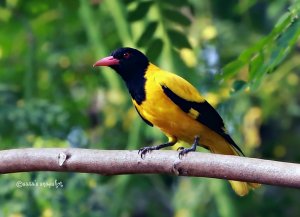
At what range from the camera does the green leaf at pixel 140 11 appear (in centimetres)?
437


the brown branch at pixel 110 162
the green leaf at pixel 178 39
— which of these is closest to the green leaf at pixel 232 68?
the green leaf at pixel 178 39

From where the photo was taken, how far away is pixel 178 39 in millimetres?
4383

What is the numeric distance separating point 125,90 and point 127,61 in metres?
1.11

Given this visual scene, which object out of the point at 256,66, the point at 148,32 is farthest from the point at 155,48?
the point at 256,66

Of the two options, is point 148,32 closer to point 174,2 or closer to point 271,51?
point 174,2

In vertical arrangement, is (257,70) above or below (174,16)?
below

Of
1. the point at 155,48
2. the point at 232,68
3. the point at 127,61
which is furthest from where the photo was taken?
the point at 127,61

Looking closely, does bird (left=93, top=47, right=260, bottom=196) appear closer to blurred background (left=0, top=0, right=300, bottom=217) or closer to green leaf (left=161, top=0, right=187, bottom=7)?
blurred background (left=0, top=0, right=300, bottom=217)

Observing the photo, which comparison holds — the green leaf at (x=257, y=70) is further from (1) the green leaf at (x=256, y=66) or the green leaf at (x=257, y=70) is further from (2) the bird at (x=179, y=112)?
(2) the bird at (x=179, y=112)

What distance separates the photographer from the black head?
448 centimetres

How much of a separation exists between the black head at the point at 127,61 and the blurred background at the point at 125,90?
0.09 meters

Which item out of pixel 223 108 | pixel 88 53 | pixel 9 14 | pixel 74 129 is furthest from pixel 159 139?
pixel 88 53

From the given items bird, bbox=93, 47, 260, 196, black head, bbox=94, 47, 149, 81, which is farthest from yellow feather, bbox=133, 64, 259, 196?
black head, bbox=94, 47, 149, 81

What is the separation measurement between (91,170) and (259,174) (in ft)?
1.91
